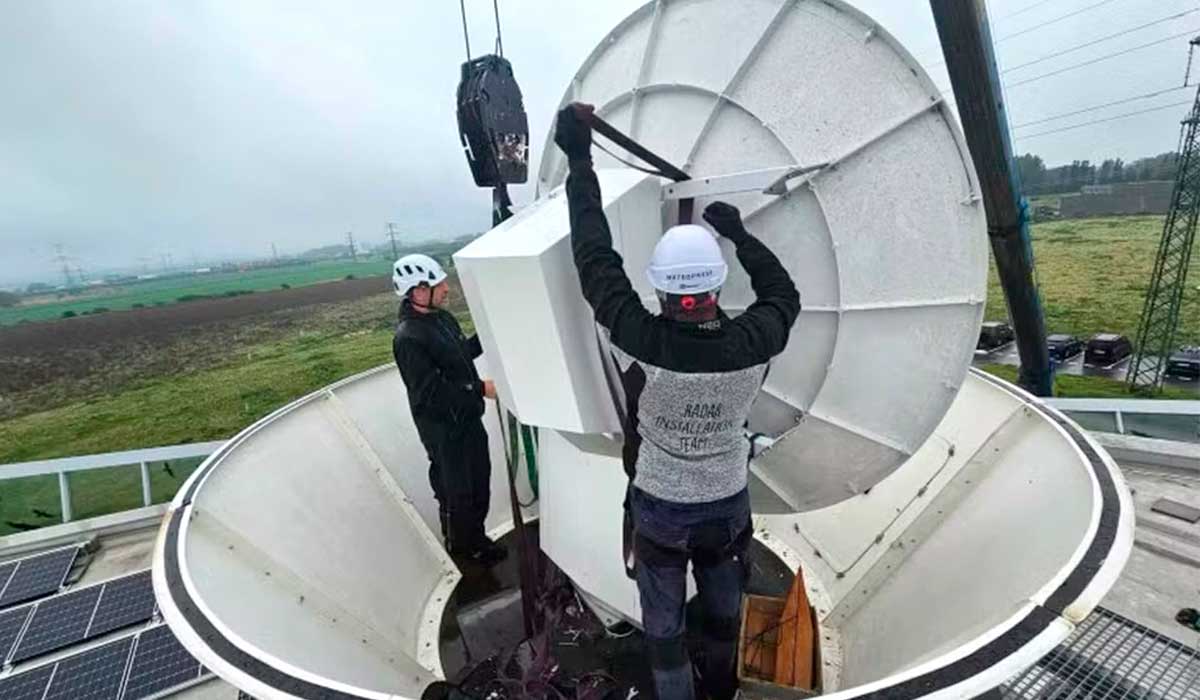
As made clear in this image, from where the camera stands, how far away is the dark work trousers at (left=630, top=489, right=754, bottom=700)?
9.27 ft

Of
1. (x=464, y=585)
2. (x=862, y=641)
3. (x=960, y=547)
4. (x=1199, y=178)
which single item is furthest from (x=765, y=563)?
(x=1199, y=178)

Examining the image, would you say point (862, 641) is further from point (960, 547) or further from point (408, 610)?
point (408, 610)

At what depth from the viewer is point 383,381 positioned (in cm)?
686

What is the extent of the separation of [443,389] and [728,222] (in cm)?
304

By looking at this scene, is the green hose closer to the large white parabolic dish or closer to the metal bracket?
the large white parabolic dish

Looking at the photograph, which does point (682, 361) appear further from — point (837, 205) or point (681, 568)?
point (837, 205)

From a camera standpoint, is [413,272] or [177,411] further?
[177,411]

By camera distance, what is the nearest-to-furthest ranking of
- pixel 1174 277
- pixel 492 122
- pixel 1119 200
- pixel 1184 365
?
1. pixel 492 122
2. pixel 1184 365
3. pixel 1174 277
4. pixel 1119 200

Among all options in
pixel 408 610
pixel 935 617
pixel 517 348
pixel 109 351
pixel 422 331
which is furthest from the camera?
pixel 109 351

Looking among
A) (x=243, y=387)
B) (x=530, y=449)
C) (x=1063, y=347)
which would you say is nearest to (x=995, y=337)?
(x=1063, y=347)

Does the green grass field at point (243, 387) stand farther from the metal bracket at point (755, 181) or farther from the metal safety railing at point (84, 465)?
the metal bracket at point (755, 181)

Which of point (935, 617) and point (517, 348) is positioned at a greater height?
point (517, 348)

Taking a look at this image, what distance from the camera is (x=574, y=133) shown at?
9.54ft

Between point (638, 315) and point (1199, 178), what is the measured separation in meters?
30.6
